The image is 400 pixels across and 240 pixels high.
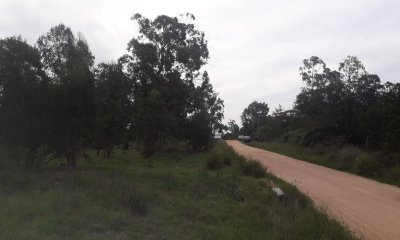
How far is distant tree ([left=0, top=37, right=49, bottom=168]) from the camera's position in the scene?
15.3 m

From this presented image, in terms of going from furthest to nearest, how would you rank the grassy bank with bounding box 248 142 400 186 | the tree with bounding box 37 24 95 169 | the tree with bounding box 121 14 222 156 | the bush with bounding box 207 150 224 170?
the tree with bounding box 121 14 222 156, the bush with bounding box 207 150 224 170, the grassy bank with bounding box 248 142 400 186, the tree with bounding box 37 24 95 169

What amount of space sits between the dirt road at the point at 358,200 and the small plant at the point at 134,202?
4936 millimetres

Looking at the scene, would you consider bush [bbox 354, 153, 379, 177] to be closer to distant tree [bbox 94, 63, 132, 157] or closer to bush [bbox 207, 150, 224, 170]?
bush [bbox 207, 150, 224, 170]

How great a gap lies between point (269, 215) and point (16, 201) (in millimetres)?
5862

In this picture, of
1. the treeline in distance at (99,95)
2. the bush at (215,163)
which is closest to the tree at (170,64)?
the treeline in distance at (99,95)

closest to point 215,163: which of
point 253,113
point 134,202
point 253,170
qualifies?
point 253,170

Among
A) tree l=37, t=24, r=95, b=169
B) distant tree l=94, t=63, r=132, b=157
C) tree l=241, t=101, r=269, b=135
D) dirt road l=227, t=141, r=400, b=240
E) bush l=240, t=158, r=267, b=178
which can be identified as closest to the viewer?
dirt road l=227, t=141, r=400, b=240

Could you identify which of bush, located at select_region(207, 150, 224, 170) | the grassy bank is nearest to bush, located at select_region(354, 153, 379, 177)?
the grassy bank

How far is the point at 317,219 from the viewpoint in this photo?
9961 millimetres

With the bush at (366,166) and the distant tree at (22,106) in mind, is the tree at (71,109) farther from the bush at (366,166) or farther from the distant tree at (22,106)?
the bush at (366,166)

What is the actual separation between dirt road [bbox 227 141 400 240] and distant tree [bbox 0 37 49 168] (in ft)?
32.2

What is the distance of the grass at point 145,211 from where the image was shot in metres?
8.77

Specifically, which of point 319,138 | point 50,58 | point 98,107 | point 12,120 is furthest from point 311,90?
point 12,120

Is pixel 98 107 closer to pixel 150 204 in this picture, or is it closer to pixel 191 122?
pixel 150 204
